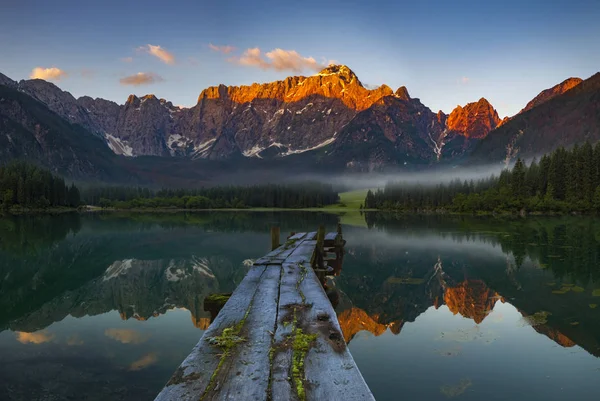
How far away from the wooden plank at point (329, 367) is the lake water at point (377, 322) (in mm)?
5199

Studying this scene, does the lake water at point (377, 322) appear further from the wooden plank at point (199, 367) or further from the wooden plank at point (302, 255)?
the wooden plank at point (199, 367)

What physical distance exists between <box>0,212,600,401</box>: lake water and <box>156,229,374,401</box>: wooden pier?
501 cm

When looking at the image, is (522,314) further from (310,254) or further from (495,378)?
(310,254)

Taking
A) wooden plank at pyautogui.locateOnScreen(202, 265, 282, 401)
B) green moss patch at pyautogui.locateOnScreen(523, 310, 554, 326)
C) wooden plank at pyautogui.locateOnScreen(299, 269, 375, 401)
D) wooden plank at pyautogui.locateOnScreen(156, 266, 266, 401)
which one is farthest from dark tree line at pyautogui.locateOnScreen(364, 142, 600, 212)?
wooden plank at pyautogui.locateOnScreen(156, 266, 266, 401)

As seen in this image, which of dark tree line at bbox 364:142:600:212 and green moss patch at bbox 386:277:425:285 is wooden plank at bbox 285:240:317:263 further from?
dark tree line at bbox 364:142:600:212

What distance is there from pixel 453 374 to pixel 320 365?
952cm

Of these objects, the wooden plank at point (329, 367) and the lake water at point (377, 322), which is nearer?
the wooden plank at point (329, 367)

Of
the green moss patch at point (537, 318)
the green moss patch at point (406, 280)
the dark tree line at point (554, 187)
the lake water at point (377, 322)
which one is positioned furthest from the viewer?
the dark tree line at point (554, 187)

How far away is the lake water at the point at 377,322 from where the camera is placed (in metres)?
13.5

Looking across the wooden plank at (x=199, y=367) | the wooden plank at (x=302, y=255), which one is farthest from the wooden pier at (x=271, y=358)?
the wooden plank at (x=302, y=255)

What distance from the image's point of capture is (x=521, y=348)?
53.9 feet

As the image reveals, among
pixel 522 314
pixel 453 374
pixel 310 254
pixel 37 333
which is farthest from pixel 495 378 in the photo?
pixel 37 333

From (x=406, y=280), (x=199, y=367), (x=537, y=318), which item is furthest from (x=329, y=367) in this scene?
(x=406, y=280)

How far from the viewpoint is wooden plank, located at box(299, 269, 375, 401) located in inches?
228
